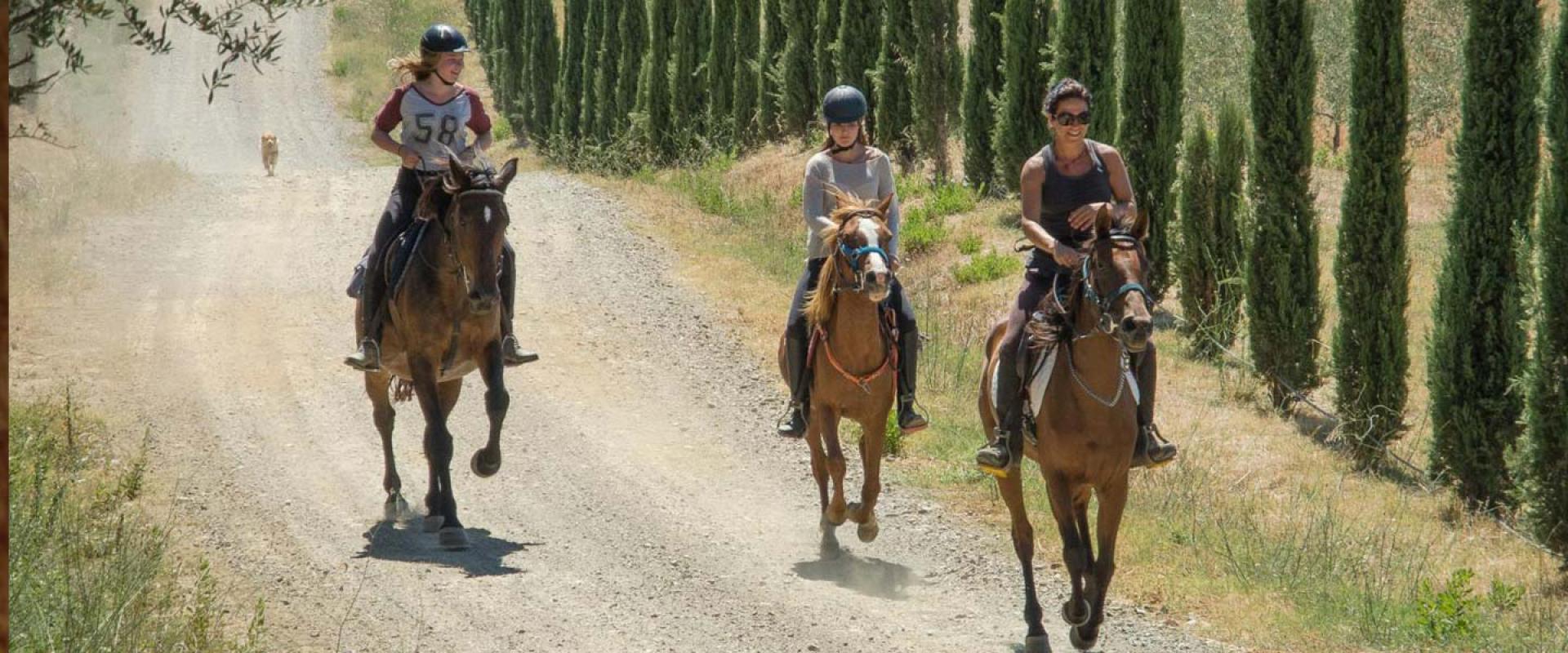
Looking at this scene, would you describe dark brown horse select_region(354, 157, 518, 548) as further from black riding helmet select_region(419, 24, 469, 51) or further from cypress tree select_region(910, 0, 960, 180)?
cypress tree select_region(910, 0, 960, 180)

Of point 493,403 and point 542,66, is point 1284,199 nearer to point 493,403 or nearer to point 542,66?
point 493,403

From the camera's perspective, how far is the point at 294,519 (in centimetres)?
1059

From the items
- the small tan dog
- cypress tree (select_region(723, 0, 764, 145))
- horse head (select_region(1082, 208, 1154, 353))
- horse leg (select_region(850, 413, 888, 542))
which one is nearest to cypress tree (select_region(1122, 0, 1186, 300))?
horse leg (select_region(850, 413, 888, 542))

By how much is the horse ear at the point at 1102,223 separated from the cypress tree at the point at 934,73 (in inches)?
652

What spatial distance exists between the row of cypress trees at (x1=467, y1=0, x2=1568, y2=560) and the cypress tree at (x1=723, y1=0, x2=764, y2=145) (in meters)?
0.60

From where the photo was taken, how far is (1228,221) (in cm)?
1675

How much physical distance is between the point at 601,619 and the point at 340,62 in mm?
48505

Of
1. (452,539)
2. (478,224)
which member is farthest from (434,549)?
(478,224)

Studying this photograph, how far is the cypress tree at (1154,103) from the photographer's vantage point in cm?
1744

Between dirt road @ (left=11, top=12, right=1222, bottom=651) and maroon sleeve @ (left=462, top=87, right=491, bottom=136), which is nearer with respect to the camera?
dirt road @ (left=11, top=12, right=1222, bottom=651)

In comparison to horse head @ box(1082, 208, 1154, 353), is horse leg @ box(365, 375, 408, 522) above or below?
below

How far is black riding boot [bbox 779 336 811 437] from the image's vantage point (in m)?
9.88

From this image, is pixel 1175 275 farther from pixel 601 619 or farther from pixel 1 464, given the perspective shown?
pixel 1 464

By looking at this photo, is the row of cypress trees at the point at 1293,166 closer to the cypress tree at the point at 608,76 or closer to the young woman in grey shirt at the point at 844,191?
the young woman in grey shirt at the point at 844,191
